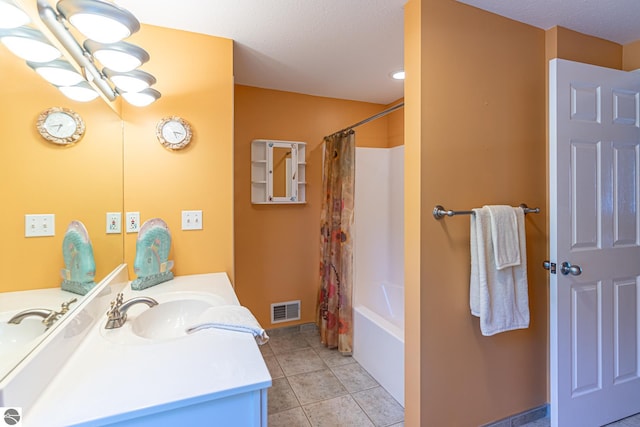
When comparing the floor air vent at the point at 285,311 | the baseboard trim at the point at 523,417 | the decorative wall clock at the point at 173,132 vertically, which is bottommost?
the baseboard trim at the point at 523,417

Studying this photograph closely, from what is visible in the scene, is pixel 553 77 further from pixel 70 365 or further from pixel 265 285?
pixel 265 285

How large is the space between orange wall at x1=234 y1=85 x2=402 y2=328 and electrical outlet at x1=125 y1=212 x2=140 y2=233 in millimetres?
1069

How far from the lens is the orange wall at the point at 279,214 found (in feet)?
9.02

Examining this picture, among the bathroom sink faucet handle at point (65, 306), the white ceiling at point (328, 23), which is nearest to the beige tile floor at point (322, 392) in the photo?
the bathroom sink faucet handle at point (65, 306)

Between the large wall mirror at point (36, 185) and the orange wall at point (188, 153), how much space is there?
31 cm

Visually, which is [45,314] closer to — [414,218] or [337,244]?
[414,218]

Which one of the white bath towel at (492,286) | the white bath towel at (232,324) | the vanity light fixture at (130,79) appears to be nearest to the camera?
the white bath towel at (232,324)

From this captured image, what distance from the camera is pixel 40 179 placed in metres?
0.95

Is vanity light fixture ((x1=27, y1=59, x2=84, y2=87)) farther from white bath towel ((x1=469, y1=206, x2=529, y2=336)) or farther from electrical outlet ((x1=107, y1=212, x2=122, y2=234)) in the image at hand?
white bath towel ((x1=469, y1=206, x2=529, y2=336))

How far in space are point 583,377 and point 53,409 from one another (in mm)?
2270

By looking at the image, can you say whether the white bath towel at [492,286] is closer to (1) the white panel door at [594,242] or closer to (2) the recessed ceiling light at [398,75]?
(1) the white panel door at [594,242]

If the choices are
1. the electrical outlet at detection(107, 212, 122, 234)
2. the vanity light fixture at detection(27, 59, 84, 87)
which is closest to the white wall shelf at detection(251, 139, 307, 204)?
the electrical outlet at detection(107, 212, 122, 234)

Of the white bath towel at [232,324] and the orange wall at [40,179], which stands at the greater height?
the orange wall at [40,179]

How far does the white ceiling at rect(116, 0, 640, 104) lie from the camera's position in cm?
154
